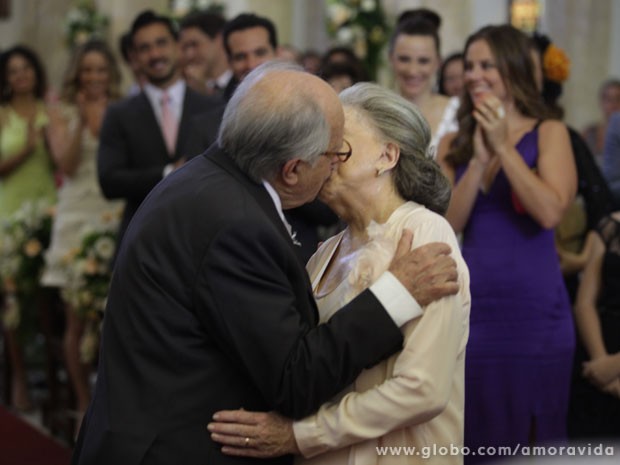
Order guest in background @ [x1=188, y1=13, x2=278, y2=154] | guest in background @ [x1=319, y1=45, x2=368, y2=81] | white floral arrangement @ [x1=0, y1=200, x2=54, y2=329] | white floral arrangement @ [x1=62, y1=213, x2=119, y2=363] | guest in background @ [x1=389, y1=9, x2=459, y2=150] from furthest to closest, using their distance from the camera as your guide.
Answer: white floral arrangement @ [x1=0, y1=200, x2=54, y2=329] → white floral arrangement @ [x1=62, y1=213, x2=119, y2=363] → guest in background @ [x1=319, y1=45, x2=368, y2=81] → guest in background @ [x1=389, y1=9, x2=459, y2=150] → guest in background @ [x1=188, y1=13, x2=278, y2=154]

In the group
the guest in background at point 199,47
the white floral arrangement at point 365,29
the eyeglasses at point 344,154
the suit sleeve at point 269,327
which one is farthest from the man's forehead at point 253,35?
the white floral arrangement at point 365,29

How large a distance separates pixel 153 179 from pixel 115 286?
267 centimetres

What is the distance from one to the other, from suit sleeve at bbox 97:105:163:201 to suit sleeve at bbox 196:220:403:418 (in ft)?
9.33

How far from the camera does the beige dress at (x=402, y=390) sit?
2.89 meters

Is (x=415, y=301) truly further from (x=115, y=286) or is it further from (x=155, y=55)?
(x=155, y=55)

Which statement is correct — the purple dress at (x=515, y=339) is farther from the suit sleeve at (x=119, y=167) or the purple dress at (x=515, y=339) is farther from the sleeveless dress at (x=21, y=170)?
the sleeveless dress at (x=21, y=170)

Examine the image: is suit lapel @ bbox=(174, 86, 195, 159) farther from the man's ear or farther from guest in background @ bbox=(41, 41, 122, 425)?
the man's ear

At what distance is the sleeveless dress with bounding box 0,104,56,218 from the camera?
28.6ft

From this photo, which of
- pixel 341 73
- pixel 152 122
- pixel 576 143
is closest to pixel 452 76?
pixel 341 73

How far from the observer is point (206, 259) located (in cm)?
278

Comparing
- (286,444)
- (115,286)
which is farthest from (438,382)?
(115,286)

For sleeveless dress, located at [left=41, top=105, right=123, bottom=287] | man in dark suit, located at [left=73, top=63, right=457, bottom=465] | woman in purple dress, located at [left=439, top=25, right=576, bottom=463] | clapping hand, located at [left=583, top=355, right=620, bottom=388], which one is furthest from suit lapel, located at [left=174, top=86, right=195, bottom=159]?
man in dark suit, located at [left=73, top=63, right=457, bottom=465]

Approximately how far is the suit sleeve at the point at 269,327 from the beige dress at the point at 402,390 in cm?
12

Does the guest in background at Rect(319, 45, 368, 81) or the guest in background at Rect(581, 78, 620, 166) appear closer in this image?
the guest in background at Rect(319, 45, 368, 81)
